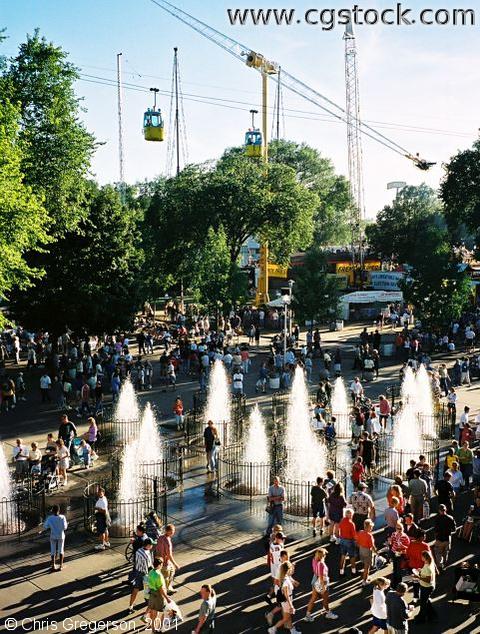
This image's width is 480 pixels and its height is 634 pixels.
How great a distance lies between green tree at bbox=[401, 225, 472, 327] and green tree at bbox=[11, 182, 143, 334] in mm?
17006

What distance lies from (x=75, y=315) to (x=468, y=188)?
100 feet

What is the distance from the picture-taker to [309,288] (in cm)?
4316

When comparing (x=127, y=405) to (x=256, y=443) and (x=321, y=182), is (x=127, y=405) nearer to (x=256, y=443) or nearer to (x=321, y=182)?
(x=256, y=443)

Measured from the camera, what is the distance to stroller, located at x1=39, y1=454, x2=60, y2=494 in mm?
17172

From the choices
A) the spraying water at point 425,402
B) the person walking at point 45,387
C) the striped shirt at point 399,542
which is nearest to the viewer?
the striped shirt at point 399,542

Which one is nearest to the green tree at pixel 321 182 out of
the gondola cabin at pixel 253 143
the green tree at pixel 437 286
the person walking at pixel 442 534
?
the gondola cabin at pixel 253 143

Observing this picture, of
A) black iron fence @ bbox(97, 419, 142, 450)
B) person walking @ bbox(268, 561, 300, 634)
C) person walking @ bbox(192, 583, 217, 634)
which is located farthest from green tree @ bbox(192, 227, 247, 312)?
person walking @ bbox(192, 583, 217, 634)

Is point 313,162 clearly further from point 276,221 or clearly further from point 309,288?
point 309,288

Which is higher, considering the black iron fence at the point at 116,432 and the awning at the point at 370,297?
the awning at the point at 370,297

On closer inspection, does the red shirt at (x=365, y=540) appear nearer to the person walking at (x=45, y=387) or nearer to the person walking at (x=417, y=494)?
the person walking at (x=417, y=494)

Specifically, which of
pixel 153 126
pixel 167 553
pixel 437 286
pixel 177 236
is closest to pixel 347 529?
pixel 167 553

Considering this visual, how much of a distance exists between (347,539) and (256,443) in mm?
8426

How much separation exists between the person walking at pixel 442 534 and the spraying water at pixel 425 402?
954cm

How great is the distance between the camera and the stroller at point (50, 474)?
56.3 ft
